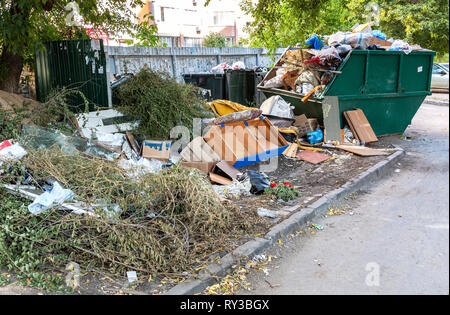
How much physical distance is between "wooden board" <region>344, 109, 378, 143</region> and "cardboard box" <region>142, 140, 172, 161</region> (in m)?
3.90

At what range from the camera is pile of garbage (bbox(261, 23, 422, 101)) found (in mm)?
8344

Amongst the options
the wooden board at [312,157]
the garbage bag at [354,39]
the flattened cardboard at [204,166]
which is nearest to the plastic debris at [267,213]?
the flattened cardboard at [204,166]

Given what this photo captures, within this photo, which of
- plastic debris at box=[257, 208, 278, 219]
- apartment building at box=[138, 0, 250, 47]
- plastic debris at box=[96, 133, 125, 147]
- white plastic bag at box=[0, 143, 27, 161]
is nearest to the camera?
white plastic bag at box=[0, 143, 27, 161]

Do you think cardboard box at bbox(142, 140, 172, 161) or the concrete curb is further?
cardboard box at bbox(142, 140, 172, 161)

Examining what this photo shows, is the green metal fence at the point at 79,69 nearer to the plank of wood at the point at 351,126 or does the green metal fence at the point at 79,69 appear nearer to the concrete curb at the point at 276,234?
the concrete curb at the point at 276,234

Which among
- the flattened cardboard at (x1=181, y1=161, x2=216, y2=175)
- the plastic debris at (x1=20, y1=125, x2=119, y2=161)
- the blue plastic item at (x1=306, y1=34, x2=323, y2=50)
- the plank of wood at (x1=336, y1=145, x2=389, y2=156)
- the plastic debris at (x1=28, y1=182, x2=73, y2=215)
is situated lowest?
A: the plank of wood at (x1=336, y1=145, x2=389, y2=156)

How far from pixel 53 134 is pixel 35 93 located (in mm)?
4246

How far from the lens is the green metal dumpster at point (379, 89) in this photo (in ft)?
27.2

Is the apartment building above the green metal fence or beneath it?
above

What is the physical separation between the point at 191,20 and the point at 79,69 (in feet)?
101

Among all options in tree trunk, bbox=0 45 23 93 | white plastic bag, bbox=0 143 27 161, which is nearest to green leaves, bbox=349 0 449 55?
tree trunk, bbox=0 45 23 93

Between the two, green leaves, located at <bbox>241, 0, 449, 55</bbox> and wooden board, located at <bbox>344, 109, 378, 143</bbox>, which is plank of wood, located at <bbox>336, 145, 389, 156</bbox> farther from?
green leaves, located at <bbox>241, 0, 449, 55</bbox>

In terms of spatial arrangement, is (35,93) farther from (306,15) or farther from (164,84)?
(306,15)

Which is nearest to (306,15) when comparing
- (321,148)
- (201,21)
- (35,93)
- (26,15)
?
(321,148)
